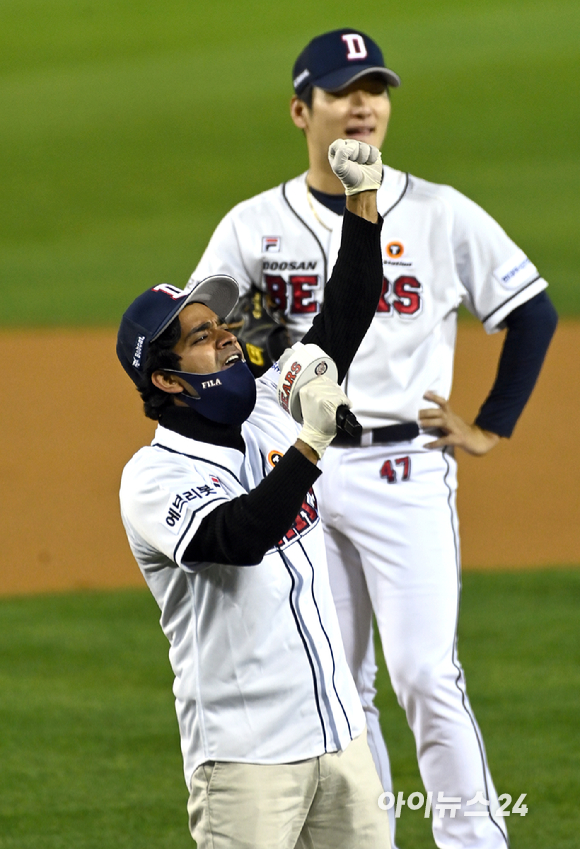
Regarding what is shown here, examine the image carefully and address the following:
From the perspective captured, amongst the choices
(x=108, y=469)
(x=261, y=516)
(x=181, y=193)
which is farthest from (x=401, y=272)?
(x=181, y=193)

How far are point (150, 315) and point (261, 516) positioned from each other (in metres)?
0.52

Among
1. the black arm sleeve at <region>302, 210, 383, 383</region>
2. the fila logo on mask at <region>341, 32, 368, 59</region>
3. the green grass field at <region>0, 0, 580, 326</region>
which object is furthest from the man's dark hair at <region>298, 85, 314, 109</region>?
the green grass field at <region>0, 0, 580, 326</region>

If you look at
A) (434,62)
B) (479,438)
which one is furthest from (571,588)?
(434,62)

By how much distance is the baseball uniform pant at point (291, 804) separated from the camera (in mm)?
2250

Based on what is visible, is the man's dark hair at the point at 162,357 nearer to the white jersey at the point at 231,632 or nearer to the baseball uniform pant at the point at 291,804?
the white jersey at the point at 231,632

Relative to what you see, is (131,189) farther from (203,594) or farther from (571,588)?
(203,594)

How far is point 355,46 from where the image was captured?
358 centimetres

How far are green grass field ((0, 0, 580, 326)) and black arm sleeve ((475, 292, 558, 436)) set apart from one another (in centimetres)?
692

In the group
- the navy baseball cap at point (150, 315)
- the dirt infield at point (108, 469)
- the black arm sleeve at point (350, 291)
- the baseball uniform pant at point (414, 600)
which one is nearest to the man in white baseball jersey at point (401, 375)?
the baseball uniform pant at point (414, 600)

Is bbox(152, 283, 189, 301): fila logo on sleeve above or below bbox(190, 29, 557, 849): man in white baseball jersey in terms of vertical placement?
above

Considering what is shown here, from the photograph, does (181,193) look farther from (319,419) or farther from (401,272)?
(319,419)

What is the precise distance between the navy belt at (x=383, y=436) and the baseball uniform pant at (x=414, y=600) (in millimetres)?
18

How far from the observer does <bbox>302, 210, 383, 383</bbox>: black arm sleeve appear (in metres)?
2.60

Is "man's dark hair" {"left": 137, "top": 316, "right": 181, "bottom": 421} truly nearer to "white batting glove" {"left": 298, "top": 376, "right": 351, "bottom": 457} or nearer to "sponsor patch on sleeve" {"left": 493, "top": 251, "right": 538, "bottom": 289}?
"white batting glove" {"left": 298, "top": 376, "right": 351, "bottom": 457}
